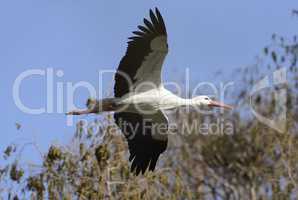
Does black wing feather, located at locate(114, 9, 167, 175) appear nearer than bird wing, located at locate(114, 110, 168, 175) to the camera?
Yes

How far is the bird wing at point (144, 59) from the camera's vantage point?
1293cm

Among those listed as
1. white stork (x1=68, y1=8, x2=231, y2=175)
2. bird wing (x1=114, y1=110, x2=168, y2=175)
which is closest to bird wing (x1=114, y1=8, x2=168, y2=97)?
white stork (x1=68, y1=8, x2=231, y2=175)

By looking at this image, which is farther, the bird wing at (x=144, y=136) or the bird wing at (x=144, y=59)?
the bird wing at (x=144, y=136)

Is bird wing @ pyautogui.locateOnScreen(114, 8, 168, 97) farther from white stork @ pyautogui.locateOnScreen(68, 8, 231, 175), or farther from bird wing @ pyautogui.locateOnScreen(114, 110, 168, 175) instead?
bird wing @ pyautogui.locateOnScreen(114, 110, 168, 175)

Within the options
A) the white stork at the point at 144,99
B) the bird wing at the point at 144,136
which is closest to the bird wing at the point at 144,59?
the white stork at the point at 144,99

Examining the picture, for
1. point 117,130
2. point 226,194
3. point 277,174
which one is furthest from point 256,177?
point 117,130

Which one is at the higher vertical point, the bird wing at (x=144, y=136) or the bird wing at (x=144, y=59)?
the bird wing at (x=144, y=59)

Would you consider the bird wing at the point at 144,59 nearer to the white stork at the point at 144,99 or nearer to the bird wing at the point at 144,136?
the white stork at the point at 144,99

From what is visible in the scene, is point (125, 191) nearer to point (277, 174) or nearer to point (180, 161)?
point (277, 174)

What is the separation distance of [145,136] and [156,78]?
1.04 metres

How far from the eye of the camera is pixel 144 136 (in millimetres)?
14266

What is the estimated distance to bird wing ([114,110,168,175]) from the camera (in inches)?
548

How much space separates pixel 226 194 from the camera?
23.2m

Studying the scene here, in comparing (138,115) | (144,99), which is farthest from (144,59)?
(138,115)
